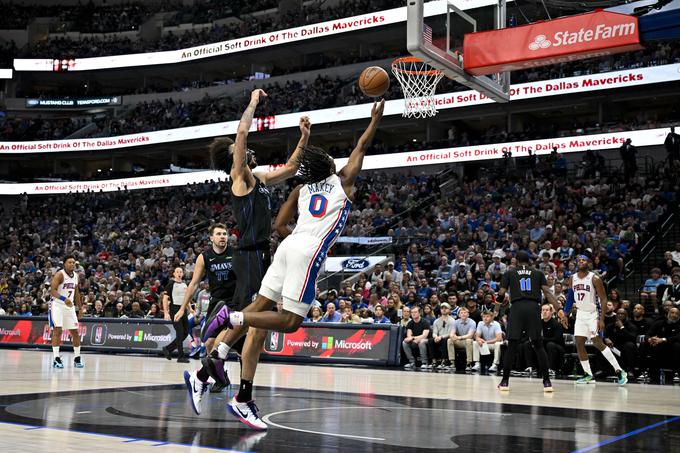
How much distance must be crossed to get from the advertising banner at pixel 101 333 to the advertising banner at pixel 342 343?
11.3ft

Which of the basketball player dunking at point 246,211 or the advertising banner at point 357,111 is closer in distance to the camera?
the basketball player dunking at point 246,211

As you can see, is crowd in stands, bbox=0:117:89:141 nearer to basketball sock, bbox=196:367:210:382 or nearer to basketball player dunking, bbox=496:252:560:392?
basketball player dunking, bbox=496:252:560:392

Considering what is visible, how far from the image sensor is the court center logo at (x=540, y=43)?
12.0m

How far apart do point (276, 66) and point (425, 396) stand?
37609 mm

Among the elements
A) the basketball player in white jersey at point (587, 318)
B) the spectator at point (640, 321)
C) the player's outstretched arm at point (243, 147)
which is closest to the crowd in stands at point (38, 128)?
the spectator at point (640, 321)

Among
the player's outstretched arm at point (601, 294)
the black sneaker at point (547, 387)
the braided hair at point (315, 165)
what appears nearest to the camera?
the braided hair at point (315, 165)

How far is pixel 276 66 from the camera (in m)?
44.7

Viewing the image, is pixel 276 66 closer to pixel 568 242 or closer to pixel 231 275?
pixel 568 242

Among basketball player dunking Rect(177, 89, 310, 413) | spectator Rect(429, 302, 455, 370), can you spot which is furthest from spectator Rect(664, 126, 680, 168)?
basketball player dunking Rect(177, 89, 310, 413)

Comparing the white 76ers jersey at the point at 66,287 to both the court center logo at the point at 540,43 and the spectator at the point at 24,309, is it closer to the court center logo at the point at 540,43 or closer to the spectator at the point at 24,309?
the court center logo at the point at 540,43

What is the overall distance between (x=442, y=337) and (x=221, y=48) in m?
30.1

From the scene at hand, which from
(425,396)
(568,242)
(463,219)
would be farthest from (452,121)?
(425,396)

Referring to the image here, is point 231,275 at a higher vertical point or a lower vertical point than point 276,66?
lower

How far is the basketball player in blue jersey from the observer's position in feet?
19.6
